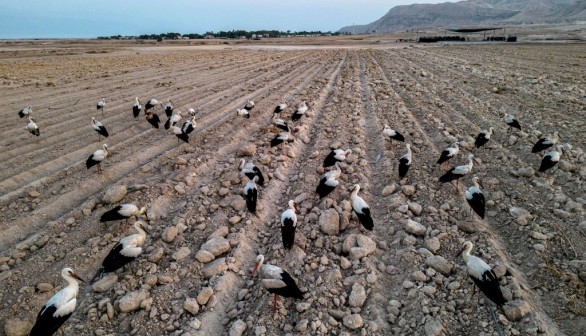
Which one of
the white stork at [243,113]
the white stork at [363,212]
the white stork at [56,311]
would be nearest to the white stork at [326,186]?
the white stork at [363,212]

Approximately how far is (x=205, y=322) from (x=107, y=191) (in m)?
3.60

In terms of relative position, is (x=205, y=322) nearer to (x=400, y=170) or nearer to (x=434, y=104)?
(x=400, y=170)

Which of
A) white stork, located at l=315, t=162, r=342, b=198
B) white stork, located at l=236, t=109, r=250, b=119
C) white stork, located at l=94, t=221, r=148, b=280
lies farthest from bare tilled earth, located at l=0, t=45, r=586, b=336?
white stork, located at l=236, t=109, r=250, b=119

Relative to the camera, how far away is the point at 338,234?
5.79 m

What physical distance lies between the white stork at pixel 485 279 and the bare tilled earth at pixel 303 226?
21cm

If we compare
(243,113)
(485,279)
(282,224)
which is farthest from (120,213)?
(243,113)

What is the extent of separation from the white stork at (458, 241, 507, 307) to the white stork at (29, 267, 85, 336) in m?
4.78

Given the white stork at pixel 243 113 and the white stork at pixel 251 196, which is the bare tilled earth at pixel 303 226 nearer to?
the white stork at pixel 251 196

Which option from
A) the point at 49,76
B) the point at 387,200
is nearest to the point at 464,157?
the point at 387,200

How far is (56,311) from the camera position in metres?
4.11

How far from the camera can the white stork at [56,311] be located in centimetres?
396

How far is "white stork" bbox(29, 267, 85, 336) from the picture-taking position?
396cm

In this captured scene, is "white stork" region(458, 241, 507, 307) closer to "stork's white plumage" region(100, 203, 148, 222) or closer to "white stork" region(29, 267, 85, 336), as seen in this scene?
"white stork" region(29, 267, 85, 336)

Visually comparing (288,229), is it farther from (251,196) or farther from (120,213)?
(120,213)
